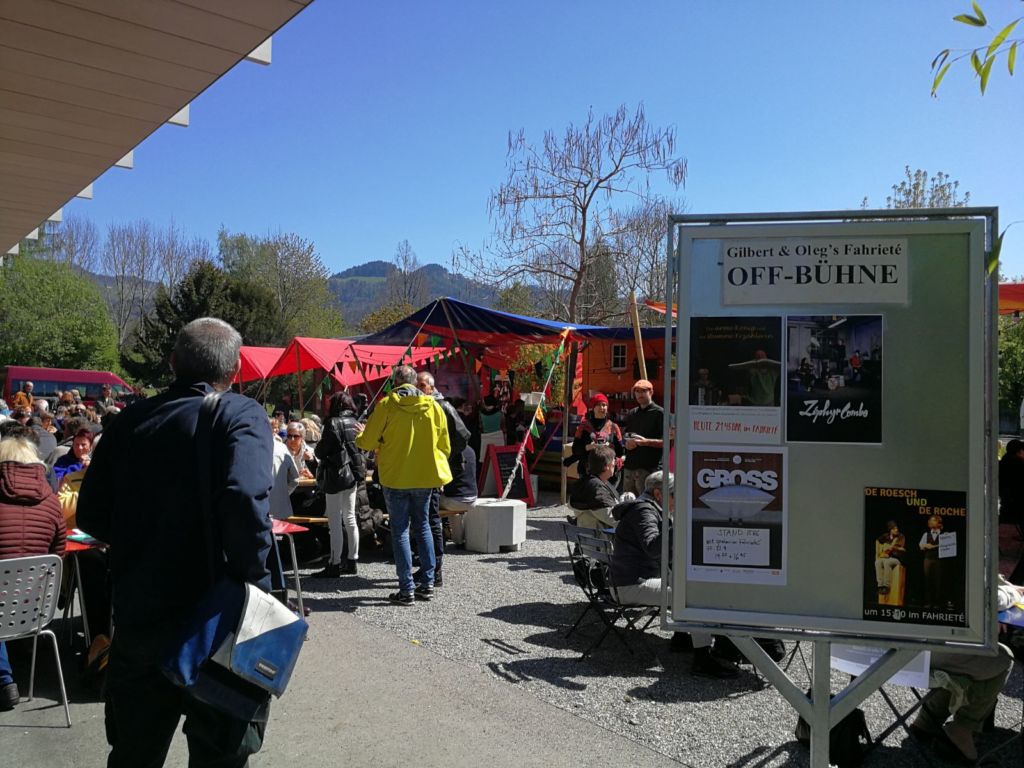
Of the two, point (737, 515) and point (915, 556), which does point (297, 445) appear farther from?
point (915, 556)

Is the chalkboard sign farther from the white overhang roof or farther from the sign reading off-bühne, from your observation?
the sign reading off-bühne

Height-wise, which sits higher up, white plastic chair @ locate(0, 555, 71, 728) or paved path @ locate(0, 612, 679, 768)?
white plastic chair @ locate(0, 555, 71, 728)

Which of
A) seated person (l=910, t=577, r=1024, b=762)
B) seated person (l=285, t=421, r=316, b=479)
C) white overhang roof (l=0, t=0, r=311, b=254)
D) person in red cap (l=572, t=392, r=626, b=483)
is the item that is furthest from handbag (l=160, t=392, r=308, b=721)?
person in red cap (l=572, t=392, r=626, b=483)

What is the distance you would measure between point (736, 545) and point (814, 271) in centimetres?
87

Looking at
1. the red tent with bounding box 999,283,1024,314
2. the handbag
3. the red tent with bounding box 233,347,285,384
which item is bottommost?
the handbag

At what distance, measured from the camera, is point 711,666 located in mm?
4781

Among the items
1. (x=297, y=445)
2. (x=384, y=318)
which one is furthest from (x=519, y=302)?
(x=297, y=445)

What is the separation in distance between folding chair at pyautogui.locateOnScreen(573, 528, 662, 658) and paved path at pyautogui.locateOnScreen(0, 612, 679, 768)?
95 cm

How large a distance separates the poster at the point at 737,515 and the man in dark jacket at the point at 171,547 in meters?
1.30

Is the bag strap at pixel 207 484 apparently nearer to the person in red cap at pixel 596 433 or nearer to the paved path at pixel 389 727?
the paved path at pixel 389 727

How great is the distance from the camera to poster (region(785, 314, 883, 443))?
7.77 feet

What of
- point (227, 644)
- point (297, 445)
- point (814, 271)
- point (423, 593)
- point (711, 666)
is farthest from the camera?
point (297, 445)

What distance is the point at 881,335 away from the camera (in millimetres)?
2383

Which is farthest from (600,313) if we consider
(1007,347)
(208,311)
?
(208,311)
